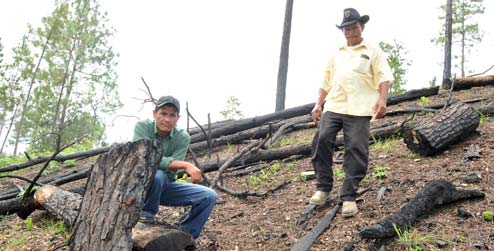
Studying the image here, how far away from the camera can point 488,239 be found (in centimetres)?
312

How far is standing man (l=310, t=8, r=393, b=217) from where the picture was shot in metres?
3.98

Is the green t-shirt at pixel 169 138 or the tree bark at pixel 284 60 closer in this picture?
the green t-shirt at pixel 169 138

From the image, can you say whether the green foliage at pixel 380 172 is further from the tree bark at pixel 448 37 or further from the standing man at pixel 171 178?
the tree bark at pixel 448 37

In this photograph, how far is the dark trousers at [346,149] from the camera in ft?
13.1

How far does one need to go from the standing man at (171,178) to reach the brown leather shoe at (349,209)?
1330 mm

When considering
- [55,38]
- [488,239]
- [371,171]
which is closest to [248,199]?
[371,171]

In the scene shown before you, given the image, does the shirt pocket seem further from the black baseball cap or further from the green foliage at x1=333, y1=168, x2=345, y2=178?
the black baseball cap

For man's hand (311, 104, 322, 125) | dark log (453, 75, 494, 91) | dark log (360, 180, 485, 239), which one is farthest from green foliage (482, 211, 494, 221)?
dark log (453, 75, 494, 91)

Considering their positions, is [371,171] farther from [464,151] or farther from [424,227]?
[424,227]

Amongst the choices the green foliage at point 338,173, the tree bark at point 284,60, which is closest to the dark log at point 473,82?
the tree bark at point 284,60

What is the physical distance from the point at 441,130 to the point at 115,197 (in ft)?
14.0

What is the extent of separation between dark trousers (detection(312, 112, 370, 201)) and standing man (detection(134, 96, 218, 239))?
4.23ft

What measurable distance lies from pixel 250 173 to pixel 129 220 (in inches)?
145

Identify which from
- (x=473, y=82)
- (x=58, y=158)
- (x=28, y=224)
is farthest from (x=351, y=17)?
(x=473, y=82)
